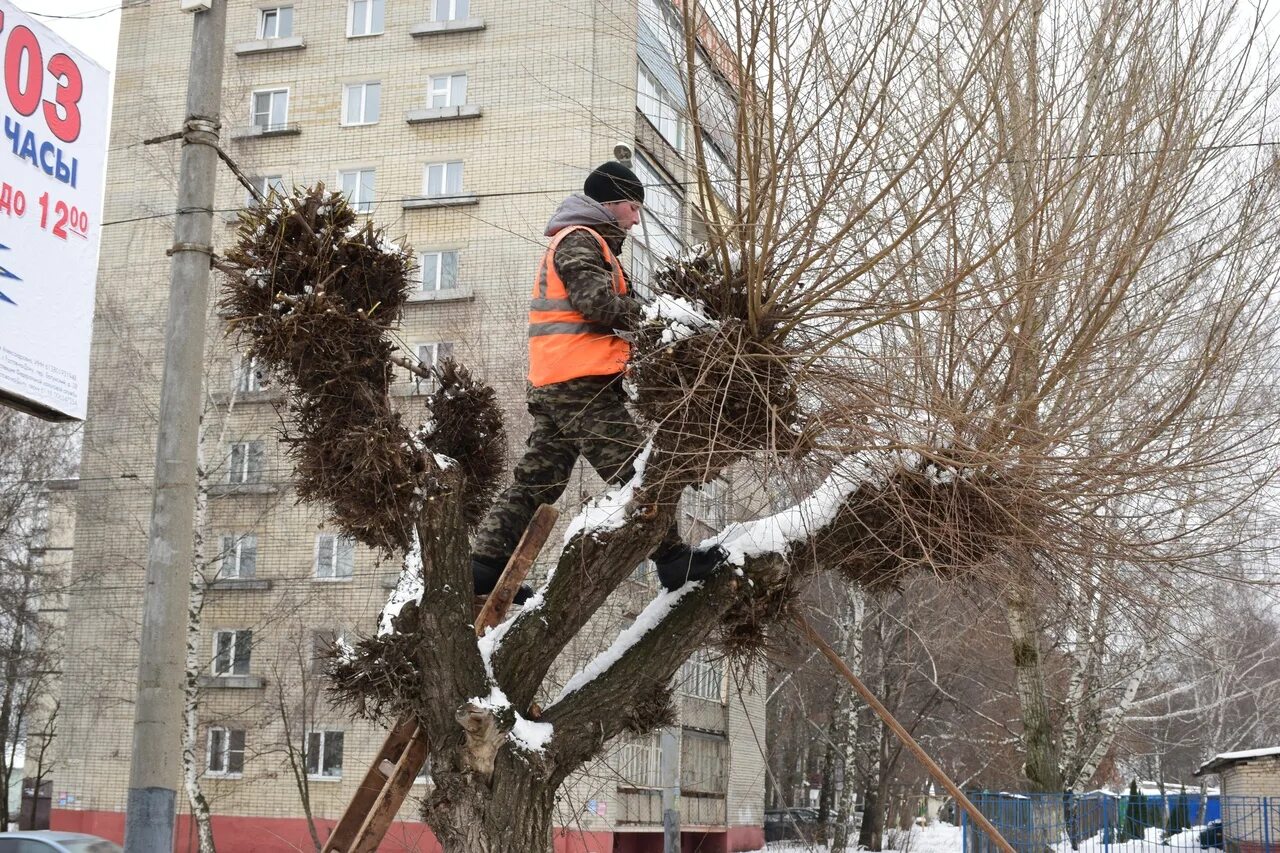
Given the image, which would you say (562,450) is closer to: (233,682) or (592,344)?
(592,344)

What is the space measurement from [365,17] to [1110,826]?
2071 cm

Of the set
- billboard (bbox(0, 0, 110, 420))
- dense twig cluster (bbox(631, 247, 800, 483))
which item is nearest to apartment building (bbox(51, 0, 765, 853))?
billboard (bbox(0, 0, 110, 420))

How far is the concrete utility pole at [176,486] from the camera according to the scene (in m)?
6.69

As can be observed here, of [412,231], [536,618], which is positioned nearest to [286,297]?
[536,618]

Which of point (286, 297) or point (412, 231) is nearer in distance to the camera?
point (286, 297)

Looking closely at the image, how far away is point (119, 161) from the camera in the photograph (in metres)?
27.8

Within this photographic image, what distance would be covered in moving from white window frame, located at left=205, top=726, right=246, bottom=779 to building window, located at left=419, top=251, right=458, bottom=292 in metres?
9.15

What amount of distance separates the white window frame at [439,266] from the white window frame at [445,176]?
Result: 50.8 inches

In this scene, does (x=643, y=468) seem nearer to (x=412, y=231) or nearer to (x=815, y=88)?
(x=815, y=88)

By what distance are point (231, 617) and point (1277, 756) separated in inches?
784

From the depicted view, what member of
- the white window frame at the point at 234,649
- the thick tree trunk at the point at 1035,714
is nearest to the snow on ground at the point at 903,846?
the thick tree trunk at the point at 1035,714

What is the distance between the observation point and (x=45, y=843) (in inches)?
558

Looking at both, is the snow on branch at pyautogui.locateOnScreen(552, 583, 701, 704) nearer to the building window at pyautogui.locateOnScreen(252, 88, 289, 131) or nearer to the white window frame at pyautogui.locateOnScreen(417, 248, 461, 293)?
the white window frame at pyautogui.locateOnScreen(417, 248, 461, 293)

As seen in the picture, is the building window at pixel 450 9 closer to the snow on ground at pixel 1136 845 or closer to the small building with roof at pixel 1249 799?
the snow on ground at pixel 1136 845
